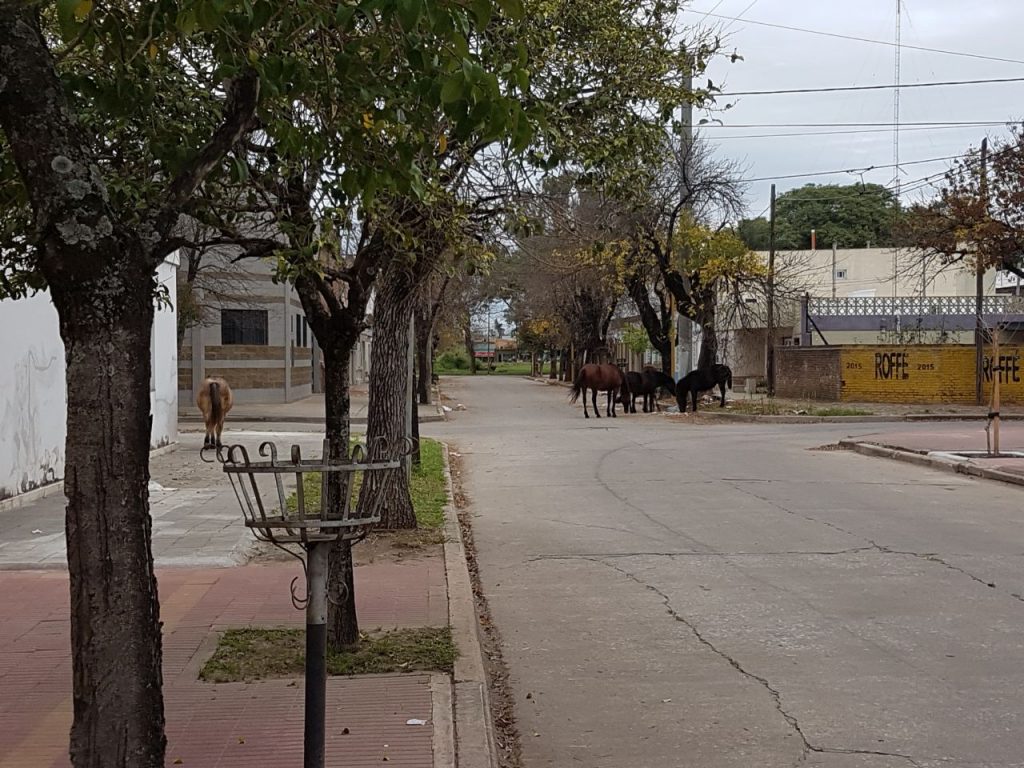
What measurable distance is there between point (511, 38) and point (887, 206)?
7231cm

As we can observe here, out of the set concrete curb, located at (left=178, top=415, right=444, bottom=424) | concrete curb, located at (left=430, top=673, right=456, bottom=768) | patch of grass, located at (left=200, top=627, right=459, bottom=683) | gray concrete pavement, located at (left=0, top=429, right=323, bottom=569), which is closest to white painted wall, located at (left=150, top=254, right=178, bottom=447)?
gray concrete pavement, located at (left=0, top=429, right=323, bottom=569)

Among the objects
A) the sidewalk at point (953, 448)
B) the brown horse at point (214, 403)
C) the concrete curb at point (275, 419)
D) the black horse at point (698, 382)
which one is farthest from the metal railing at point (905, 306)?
the brown horse at point (214, 403)

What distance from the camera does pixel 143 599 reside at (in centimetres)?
371

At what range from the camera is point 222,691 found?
6.14 metres

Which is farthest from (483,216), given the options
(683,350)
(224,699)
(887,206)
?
(887,206)

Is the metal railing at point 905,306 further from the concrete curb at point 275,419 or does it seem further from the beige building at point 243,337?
the beige building at point 243,337

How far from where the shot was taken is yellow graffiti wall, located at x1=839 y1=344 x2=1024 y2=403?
3500 centimetres

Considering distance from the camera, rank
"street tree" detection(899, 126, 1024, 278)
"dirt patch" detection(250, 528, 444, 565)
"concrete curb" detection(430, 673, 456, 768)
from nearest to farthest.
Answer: "concrete curb" detection(430, 673, 456, 768)
"dirt patch" detection(250, 528, 444, 565)
"street tree" detection(899, 126, 1024, 278)

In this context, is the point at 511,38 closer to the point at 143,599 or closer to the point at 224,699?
the point at 224,699

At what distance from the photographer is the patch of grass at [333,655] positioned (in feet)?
21.3

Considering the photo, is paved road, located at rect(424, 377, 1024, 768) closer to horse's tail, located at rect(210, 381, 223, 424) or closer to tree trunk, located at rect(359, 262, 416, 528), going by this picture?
tree trunk, located at rect(359, 262, 416, 528)

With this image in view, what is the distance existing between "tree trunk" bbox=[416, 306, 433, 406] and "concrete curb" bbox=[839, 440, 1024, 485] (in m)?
14.3

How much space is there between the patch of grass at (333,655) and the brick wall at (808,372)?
3024 cm

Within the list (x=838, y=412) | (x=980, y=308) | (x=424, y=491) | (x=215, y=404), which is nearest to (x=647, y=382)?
(x=838, y=412)
